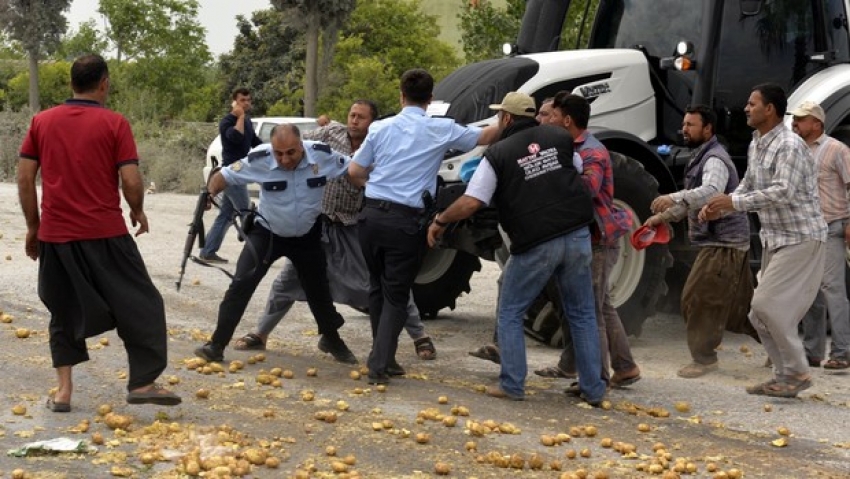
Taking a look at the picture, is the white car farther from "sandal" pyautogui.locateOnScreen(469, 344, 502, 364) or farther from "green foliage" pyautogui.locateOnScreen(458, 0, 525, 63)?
"sandal" pyautogui.locateOnScreen(469, 344, 502, 364)

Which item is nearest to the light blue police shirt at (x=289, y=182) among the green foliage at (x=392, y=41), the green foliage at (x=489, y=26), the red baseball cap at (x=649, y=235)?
the red baseball cap at (x=649, y=235)

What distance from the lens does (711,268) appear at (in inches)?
383

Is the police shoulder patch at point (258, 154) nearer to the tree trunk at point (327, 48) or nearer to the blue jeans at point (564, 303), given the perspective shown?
the blue jeans at point (564, 303)

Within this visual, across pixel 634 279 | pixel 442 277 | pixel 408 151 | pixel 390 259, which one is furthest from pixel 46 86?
pixel 390 259

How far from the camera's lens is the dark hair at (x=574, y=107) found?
8828 mm

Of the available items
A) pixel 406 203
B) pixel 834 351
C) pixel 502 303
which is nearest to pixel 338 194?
pixel 406 203

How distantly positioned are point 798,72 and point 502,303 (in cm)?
447

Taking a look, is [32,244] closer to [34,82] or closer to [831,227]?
[831,227]

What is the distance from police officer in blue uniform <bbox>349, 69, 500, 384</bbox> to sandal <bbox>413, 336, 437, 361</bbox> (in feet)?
3.35

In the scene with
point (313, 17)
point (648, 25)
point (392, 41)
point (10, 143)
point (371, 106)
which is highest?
point (313, 17)

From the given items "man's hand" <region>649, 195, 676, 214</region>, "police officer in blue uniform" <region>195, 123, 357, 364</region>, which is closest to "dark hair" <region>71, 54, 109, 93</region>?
"police officer in blue uniform" <region>195, 123, 357, 364</region>

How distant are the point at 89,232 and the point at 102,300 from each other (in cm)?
39

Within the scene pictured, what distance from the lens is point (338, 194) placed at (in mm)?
10211

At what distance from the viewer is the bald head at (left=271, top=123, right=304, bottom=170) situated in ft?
30.2
